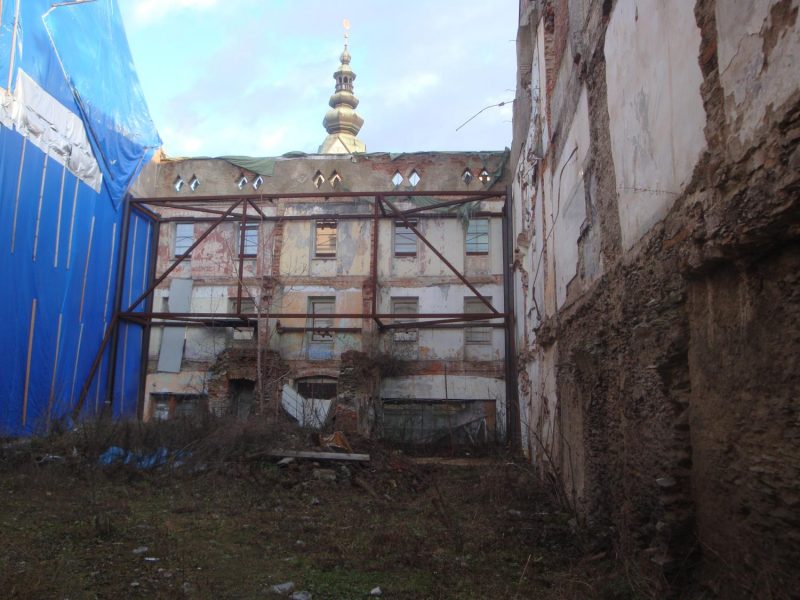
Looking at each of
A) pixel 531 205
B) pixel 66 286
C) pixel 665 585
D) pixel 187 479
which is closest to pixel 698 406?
pixel 665 585

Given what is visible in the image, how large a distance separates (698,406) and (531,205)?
10178 millimetres

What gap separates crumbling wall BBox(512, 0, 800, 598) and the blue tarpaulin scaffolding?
11.9 metres

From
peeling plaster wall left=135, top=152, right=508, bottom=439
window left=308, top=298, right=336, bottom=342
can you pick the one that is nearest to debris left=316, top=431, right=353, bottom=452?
peeling plaster wall left=135, top=152, right=508, bottom=439

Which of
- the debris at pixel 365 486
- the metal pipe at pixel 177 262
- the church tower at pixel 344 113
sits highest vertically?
the church tower at pixel 344 113

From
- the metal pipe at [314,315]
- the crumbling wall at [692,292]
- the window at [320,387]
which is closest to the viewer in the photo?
the crumbling wall at [692,292]

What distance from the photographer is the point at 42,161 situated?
50.8ft

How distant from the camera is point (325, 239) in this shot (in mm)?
20875

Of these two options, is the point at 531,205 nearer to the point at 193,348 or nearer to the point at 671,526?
the point at 671,526

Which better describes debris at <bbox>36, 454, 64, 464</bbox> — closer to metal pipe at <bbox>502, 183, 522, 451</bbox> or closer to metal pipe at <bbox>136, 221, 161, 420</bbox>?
metal pipe at <bbox>136, 221, 161, 420</bbox>

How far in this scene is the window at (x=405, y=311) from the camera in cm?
1983

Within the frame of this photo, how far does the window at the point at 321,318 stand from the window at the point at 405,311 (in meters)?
1.96

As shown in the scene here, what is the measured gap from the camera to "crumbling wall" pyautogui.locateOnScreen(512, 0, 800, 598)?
3062mm

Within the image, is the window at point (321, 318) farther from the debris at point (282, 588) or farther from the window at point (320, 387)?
the debris at point (282, 588)

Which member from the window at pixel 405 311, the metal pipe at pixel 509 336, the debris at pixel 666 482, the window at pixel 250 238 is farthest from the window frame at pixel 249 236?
the debris at pixel 666 482
